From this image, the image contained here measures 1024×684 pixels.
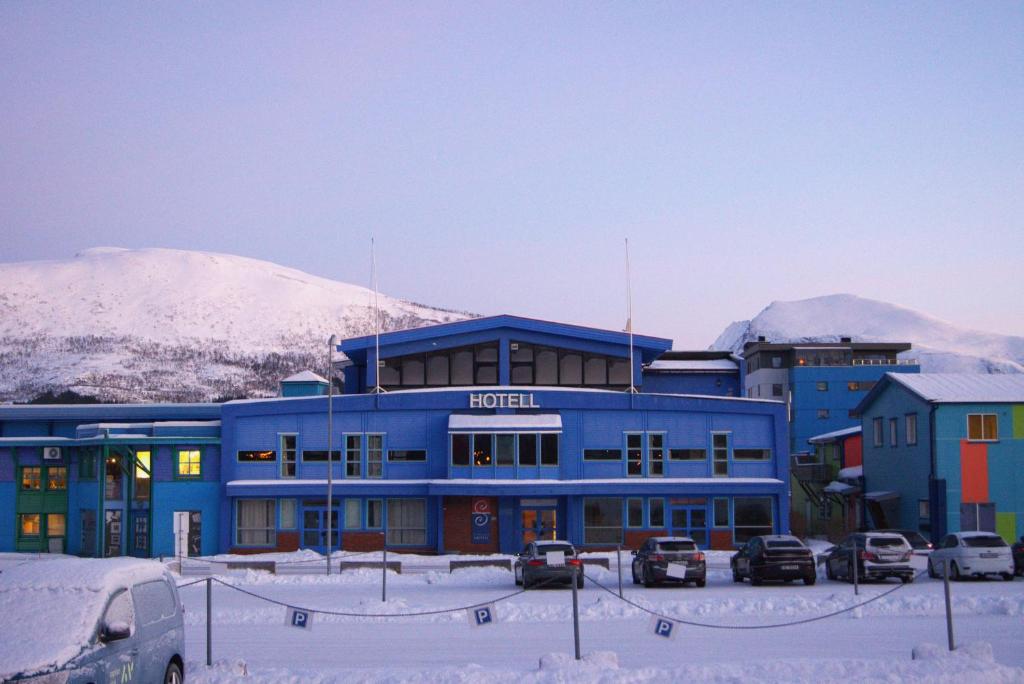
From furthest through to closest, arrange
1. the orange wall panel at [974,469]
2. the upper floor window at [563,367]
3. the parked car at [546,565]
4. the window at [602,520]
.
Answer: the upper floor window at [563,367]
the window at [602,520]
the orange wall panel at [974,469]
the parked car at [546,565]

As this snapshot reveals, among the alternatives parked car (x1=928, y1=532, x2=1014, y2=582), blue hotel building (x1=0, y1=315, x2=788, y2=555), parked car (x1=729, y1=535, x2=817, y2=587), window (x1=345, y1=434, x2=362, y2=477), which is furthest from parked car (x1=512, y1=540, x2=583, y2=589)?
window (x1=345, y1=434, x2=362, y2=477)

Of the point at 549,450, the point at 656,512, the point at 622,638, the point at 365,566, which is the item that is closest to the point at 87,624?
the point at 622,638

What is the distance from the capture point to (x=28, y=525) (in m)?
55.9

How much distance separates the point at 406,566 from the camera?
44656 millimetres

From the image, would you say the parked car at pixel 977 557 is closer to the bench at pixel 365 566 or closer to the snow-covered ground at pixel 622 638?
the snow-covered ground at pixel 622 638

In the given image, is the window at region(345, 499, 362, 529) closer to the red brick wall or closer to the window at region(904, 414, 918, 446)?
the red brick wall

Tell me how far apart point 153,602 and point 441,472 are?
39066mm

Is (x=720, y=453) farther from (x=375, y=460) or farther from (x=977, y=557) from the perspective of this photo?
(x=977, y=557)

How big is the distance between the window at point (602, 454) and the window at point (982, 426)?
15442 mm

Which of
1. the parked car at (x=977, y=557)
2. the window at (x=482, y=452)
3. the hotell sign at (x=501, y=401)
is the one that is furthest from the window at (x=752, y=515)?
the parked car at (x=977, y=557)

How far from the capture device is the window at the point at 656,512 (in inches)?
2090

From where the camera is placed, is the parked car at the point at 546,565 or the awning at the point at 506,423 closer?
the parked car at the point at 546,565

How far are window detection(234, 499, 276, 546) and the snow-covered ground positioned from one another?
68.8 feet

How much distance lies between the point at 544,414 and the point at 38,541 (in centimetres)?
2539
